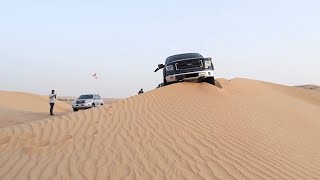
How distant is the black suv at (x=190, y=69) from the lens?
1302 cm

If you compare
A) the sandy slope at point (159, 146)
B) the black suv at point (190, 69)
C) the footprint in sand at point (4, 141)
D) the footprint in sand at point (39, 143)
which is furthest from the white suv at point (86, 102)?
the footprint in sand at point (39, 143)

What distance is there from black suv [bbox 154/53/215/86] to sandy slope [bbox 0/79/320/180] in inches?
122

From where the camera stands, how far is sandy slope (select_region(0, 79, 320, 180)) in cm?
490

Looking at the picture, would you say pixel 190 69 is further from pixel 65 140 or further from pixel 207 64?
pixel 65 140

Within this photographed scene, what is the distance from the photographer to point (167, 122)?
7.71 metres

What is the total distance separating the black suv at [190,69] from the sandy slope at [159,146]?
3.10m

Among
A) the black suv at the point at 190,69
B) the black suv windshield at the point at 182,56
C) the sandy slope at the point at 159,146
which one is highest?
the black suv windshield at the point at 182,56

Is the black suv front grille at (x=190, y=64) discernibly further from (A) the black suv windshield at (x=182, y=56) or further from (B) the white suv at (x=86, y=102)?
(B) the white suv at (x=86, y=102)

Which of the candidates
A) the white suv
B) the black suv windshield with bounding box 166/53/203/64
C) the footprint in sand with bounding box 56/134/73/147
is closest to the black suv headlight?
the black suv windshield with bounding box 166/53/203/64

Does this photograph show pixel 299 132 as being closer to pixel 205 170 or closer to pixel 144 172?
pixel 205 170

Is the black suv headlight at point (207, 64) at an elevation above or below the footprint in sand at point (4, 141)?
above

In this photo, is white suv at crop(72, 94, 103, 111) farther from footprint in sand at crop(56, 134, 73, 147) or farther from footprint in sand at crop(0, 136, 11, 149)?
footprint in sand at crop(56, 134, 73, 147)

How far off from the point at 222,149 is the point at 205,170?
1.14 meters

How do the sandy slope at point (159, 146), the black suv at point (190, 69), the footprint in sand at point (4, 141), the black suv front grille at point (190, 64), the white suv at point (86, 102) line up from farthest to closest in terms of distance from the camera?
1. the white suv at point (86, 102)
2. the black suv front grille at point (190, 64)
3. the black suv at point (190, 69)
4. the footprint in sand at point (4, 141)
5. the sandy slope at point (159, 146)
